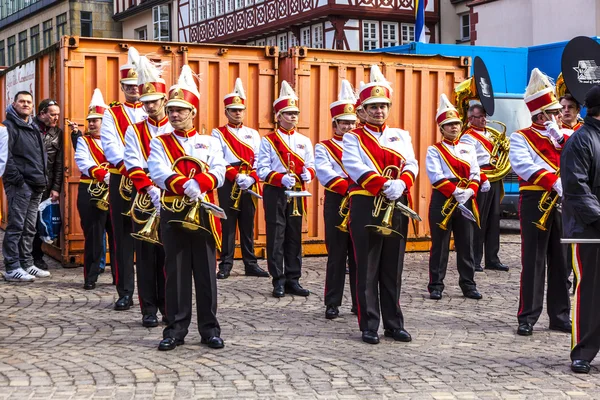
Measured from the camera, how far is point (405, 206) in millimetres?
8273

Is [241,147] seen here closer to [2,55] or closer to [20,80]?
[20,80]

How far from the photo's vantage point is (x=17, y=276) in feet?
39.6

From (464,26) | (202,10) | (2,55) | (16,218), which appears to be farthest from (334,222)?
(2,55)

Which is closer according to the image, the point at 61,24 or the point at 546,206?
the point at 546,206

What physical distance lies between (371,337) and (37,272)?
5628mm

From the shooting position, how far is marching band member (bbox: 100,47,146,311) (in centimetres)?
957

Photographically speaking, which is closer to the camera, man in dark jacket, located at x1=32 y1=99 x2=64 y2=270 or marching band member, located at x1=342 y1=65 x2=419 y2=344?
marching band member, located at x1=342 y1=65 x2=419 y2=344

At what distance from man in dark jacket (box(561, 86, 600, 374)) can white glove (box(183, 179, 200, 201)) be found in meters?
2.60

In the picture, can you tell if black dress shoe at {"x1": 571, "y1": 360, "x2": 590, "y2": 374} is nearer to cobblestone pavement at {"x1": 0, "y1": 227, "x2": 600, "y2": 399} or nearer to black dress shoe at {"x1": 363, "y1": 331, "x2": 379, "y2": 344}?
cobblestone pavement at {"x1": 0, "y1": 227, "x2": 600, "y2": 399}

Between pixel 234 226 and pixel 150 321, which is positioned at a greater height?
pixel 234 226

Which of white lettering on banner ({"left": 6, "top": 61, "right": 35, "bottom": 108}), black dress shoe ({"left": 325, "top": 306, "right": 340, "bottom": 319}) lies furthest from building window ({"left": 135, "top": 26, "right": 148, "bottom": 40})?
black dress shoe ({"left": 325, "top": 306, "right": 340, "bottom": 319})

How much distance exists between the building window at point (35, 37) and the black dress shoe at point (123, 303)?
172 feet

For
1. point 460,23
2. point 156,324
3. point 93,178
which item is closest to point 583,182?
point 156,324

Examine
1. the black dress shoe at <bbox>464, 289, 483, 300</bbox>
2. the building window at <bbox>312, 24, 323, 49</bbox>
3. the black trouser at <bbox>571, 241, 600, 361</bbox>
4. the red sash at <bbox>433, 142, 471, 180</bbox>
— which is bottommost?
the black dress shoe at <bbox>464, 289, 483, 300</bbox>
